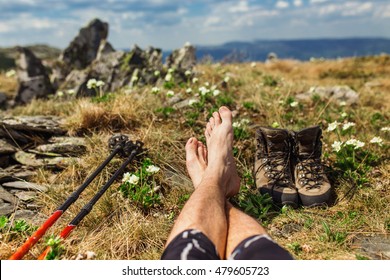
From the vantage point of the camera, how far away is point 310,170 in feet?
12.9

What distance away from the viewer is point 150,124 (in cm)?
516

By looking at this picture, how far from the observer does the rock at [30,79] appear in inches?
559

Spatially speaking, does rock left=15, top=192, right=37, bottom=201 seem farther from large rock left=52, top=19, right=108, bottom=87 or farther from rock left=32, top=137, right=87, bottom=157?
large rock left=52, top=19, right=108, bottom=87

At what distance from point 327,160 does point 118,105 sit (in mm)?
3042

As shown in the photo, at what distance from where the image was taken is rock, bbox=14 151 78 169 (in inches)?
172

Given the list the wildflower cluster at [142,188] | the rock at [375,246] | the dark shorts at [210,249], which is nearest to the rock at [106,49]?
the wildflower cluster at [142,188]

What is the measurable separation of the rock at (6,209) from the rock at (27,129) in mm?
1338

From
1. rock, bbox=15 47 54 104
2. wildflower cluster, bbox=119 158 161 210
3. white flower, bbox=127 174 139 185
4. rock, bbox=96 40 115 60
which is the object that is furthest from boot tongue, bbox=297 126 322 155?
rock, bbox=15 47 54 104

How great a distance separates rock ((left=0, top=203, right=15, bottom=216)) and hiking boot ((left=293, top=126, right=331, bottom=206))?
287 centimetres

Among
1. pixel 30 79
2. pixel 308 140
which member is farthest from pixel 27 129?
pixel 30 79

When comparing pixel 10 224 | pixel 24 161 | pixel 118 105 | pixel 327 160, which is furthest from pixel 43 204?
pixel 327 160

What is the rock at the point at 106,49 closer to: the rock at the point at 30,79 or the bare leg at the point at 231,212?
the rock at the point at 30,79
